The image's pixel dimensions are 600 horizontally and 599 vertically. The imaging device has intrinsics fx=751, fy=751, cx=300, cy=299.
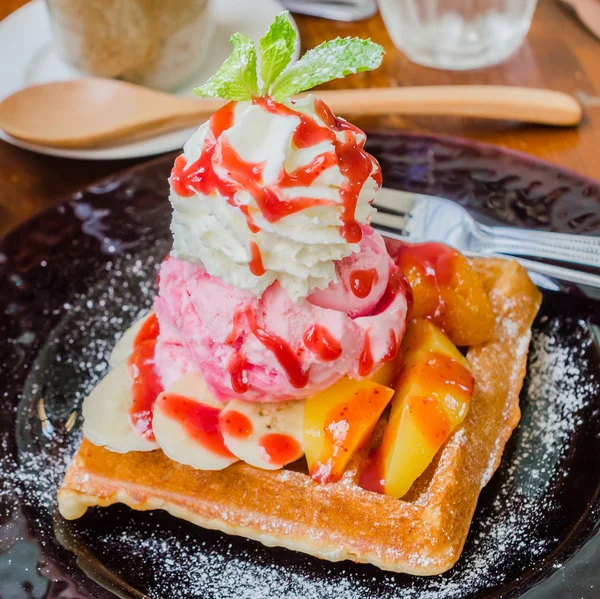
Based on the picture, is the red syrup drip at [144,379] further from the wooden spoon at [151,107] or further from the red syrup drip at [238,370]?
the wooden spoon at [151,107]

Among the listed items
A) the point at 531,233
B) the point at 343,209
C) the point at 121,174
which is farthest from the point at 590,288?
the point at 121,174

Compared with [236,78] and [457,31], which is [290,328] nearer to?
[236,78]

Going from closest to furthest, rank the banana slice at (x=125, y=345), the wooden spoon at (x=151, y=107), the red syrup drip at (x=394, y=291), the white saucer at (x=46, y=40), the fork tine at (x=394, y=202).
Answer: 1. the red syrup drip at (x=394, y=291)
2. the banana slice at (x=125, y=345)
3. the fork tine at (x=394, y=202)
4. the wooden spoon at (x=151, y=107)
5. the white saucer at (x=46, y=40)

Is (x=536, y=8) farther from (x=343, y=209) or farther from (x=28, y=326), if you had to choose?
(x=28, y=326)

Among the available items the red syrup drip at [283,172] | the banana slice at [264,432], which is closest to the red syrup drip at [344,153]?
the red syrup drip at [283,172]

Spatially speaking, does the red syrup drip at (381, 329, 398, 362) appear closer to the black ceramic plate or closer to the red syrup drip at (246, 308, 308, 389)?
the red syrup drip at (246, 308, 308, 389)

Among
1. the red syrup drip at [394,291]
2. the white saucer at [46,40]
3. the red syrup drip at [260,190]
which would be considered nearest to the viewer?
the red syrup drip at [260,190]
